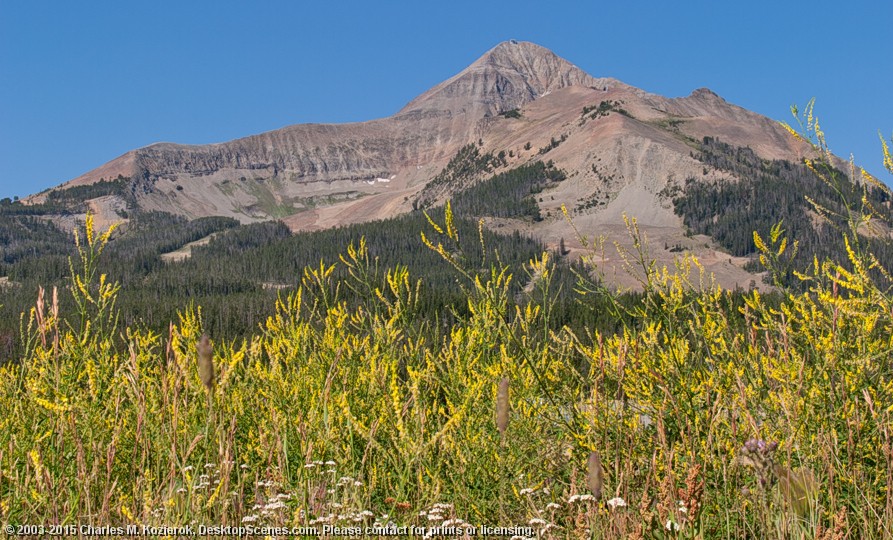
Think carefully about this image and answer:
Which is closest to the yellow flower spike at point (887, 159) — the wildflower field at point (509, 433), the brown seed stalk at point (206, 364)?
the wildflower field at point (509, 433)

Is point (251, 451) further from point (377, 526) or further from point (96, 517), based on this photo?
point (377, 526)

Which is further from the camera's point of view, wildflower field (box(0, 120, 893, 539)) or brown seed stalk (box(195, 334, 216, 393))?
wildflower field (box(0, 120, 893, 539))

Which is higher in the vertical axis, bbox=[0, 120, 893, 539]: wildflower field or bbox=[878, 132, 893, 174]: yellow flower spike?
bbox=[878, 132, 893, 174]: yellow flower spike

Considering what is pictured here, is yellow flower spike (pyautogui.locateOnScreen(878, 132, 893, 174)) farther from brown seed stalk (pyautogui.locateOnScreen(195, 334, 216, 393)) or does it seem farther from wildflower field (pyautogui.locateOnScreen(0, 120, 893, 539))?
brown seed stalk (pyautogui.locateOnScreen(195, 334, 216, 393))

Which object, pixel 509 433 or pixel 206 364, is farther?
pixel 509 433

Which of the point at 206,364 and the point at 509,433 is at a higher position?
the point at 206,364

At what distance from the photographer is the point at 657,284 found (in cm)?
479

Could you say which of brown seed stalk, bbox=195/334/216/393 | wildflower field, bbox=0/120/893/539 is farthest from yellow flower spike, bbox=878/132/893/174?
brown seed stalk, bbox=195/334/216/393

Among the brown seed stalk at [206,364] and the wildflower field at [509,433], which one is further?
the wildflower field at [509,433]

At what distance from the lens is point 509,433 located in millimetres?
4418

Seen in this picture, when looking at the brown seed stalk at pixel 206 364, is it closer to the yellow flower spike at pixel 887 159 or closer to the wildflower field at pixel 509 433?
the wildflower field at pixel 509 433

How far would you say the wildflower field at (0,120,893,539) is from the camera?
3.22 metres

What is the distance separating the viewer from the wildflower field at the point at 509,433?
10.6 ft

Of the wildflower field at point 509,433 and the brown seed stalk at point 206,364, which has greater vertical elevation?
the brown seed stalk at point 206,364
